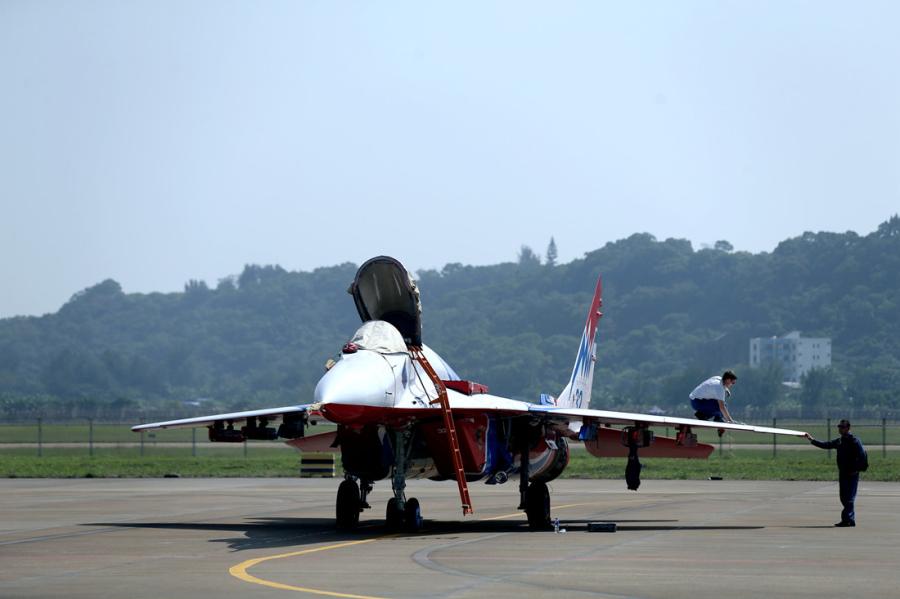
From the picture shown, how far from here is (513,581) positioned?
15281 millimetres

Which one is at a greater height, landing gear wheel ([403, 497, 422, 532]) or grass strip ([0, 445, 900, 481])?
landing gear wheel ([403, 497, 422, 532])

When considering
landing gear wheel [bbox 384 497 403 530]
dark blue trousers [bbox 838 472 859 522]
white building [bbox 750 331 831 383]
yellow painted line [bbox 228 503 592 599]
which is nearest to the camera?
yellow painted line [bbox 228 503 592 599]

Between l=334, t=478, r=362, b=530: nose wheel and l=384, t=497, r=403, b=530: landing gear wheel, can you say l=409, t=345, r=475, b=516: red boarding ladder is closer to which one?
l=384, t=497, r=403, b=530: landing gear wheel

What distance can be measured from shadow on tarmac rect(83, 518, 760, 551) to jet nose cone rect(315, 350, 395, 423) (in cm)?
214

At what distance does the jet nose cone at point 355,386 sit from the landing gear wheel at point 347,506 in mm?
2704

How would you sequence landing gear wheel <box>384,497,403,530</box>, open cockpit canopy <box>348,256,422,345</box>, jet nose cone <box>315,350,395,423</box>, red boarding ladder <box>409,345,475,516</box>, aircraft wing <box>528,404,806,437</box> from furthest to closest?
open cockpit canopy <box>348,256,422,345</box>
aircraft wing <box>528,404,806,437</box>
landing gear wheel <box>384,497,403,530</box>
red boarding ladder <box>409,345,475,516</box>
jet nose cone <box>315,350,395,423</box>

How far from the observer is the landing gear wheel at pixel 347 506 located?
75.3 feet

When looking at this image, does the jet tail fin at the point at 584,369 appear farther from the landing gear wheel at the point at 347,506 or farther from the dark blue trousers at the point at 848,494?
the landing gear wheel at the point at 347,506

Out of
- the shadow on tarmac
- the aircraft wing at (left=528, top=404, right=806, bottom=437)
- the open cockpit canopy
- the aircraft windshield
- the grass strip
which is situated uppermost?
the open cockpit canopy

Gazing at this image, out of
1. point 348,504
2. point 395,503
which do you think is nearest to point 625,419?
point 395,503

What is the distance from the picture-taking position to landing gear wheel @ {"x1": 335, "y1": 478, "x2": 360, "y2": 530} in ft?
75.3

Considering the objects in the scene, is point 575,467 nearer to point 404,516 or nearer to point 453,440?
point 404,516

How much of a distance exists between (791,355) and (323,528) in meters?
177

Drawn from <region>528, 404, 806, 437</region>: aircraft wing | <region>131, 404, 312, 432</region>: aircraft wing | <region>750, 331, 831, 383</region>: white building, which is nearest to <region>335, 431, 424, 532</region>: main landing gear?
<region>131, 404, 312, 432</region>: aircraft wing
